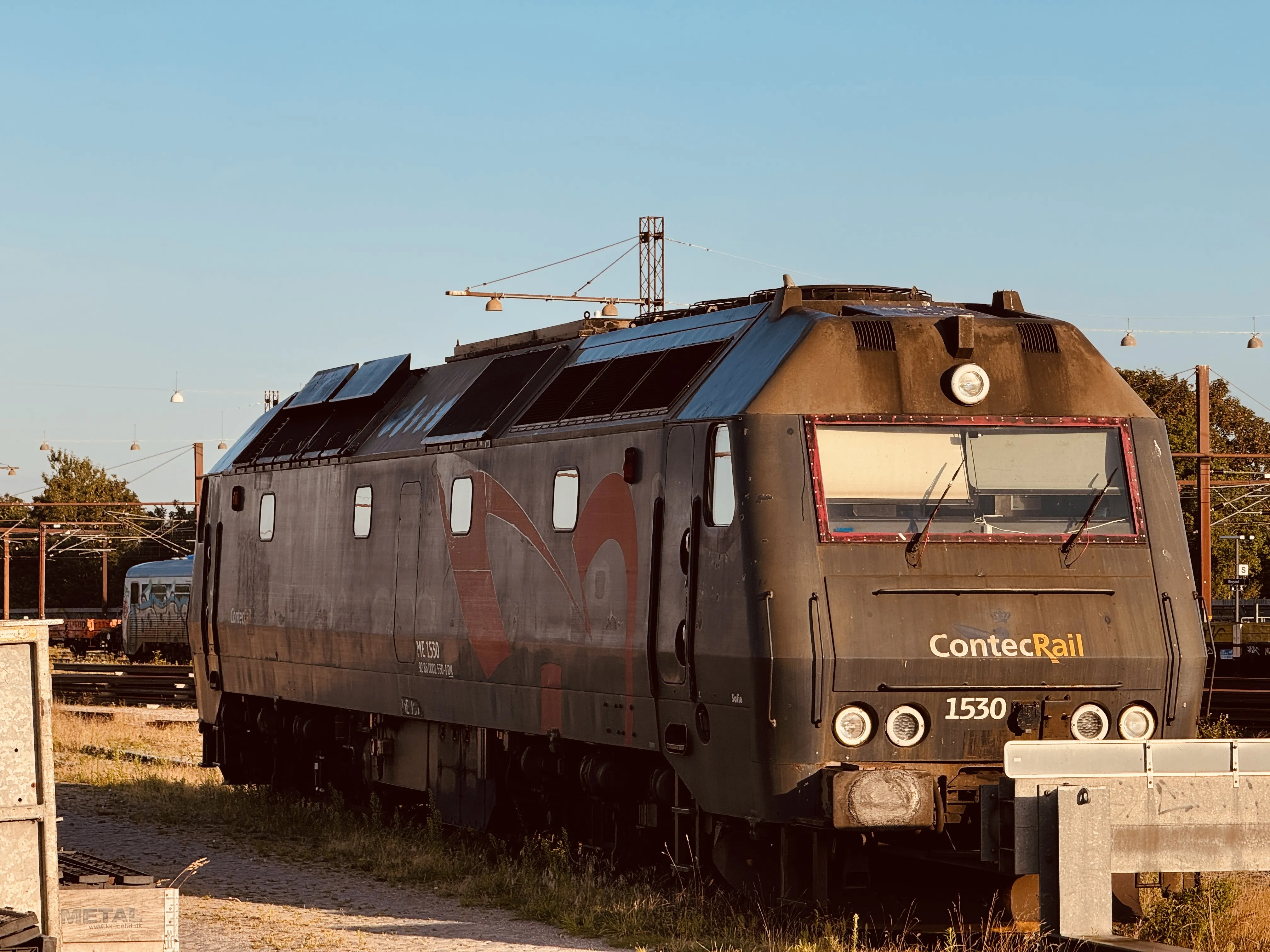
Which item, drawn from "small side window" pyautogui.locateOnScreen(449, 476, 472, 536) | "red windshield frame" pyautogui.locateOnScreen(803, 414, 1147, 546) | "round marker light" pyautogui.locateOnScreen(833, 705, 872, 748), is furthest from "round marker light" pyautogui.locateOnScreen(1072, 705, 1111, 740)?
"small side window" pyautogui.locateOnScreen(449, 476, 472, 536)

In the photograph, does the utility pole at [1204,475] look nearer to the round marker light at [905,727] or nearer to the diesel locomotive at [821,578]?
the diesel locomotive at [821,578]

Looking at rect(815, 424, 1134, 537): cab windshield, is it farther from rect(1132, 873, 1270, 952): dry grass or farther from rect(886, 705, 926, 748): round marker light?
rect(1132, 873, 1270, 952): dry grass

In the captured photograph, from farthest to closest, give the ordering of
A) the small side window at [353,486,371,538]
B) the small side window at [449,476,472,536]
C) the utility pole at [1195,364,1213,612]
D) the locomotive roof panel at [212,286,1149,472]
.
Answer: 1. the utility pole at [1195,364,1213,612]
2. the small side window at [353,486,371,538]
3. the small side window at [449,476,472,536]
4. the locomotive roof panel at [212,286,1149,472]

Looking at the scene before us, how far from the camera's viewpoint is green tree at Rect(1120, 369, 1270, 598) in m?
56.2

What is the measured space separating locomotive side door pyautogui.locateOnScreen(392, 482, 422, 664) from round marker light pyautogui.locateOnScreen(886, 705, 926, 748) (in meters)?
5.83

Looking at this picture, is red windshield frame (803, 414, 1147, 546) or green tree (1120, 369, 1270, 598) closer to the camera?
red windshield frame (803, 414, 1147, 546)

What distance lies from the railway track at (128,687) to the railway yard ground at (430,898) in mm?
15949

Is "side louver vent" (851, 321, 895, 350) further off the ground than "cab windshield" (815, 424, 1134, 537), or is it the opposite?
"side louver vent" (851, 321, 895, 350)

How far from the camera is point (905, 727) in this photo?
34.2 feet

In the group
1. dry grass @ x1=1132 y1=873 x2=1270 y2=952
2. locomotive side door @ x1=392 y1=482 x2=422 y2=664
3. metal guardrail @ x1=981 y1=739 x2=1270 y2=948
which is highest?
locomotive side door @ x1=392 y1=482 x2=422 y2=664

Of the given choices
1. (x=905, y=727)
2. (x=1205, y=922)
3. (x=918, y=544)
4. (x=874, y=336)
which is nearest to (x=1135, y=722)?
(x=1205, y=922)

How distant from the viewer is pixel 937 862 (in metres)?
10.8

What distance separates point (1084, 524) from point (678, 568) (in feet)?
8.17

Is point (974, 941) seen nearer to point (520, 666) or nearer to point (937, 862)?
point (937, 862)
